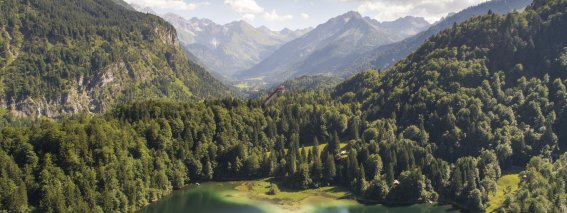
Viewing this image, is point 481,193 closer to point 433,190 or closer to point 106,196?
point 433,190

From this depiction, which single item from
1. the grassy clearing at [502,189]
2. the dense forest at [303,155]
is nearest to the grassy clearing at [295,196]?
the dense forest at [303,155]

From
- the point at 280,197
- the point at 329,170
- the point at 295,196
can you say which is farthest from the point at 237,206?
the point at 329,170

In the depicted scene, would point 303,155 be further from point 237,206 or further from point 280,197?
point 237,206

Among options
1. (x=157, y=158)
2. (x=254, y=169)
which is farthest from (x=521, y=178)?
(x=157, y=158)

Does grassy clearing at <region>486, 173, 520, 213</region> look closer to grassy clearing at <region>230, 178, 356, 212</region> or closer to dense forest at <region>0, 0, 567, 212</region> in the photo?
dense forest at <region>0, 0, 567, 212</region>

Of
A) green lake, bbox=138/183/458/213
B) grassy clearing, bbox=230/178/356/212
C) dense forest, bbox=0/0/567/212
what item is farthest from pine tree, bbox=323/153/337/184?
green lake, bbox=138/183/458/213

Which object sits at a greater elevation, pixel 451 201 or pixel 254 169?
pixel 254 169
